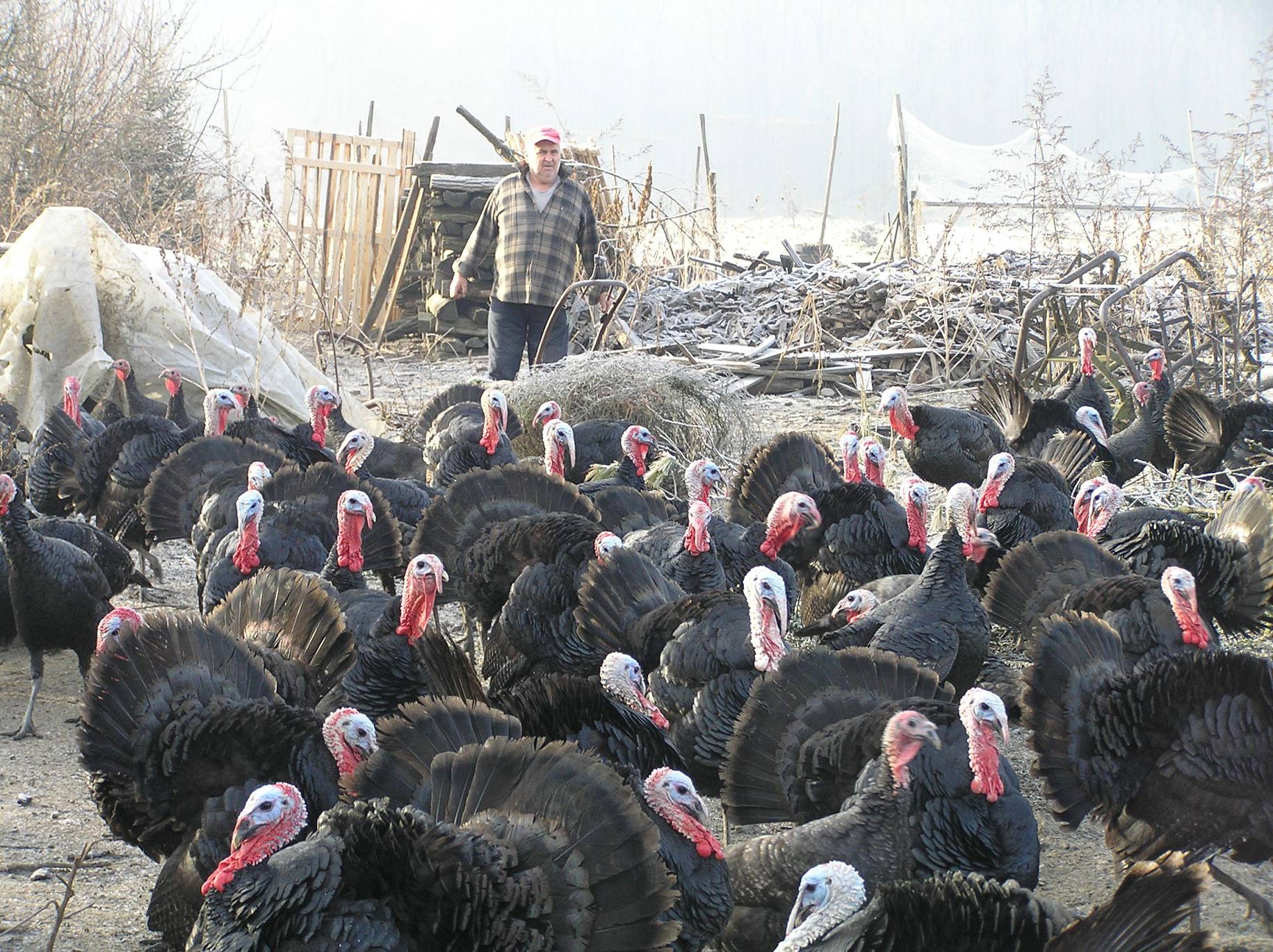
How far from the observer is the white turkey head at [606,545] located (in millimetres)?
4141

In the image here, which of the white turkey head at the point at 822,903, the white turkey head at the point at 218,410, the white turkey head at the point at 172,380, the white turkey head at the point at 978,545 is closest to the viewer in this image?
the white turkey head at the point at 822,903

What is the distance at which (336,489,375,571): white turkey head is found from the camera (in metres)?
4.50

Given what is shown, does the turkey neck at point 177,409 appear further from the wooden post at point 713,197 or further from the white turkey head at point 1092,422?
the white turkey head at point 1092,422

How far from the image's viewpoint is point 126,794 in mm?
3160

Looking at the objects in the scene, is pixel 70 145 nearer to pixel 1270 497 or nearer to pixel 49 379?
pixel 49 379

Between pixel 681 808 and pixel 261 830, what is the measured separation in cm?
88

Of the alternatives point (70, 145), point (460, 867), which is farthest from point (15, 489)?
point (70, 145)

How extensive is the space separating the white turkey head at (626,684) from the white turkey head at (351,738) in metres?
0.69

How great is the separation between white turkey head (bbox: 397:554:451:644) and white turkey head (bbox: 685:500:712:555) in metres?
1.04

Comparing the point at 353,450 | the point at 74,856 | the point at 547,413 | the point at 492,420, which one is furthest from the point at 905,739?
the point at 547,413

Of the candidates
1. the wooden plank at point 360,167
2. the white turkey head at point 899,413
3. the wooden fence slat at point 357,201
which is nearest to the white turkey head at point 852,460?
the white turkey head at point 899,413

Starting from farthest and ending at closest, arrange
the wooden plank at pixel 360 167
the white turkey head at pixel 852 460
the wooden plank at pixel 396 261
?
1. the wooden plank at pixel 360 167
2. the wooden plank at pixel 396 261
3. the white turkey head at pixel 852 460

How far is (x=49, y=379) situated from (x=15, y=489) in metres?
3.57

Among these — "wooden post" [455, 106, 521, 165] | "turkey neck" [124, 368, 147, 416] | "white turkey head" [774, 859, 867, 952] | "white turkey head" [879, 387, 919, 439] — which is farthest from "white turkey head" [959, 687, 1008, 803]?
"wooden post" [455, 106, 521, 165]
